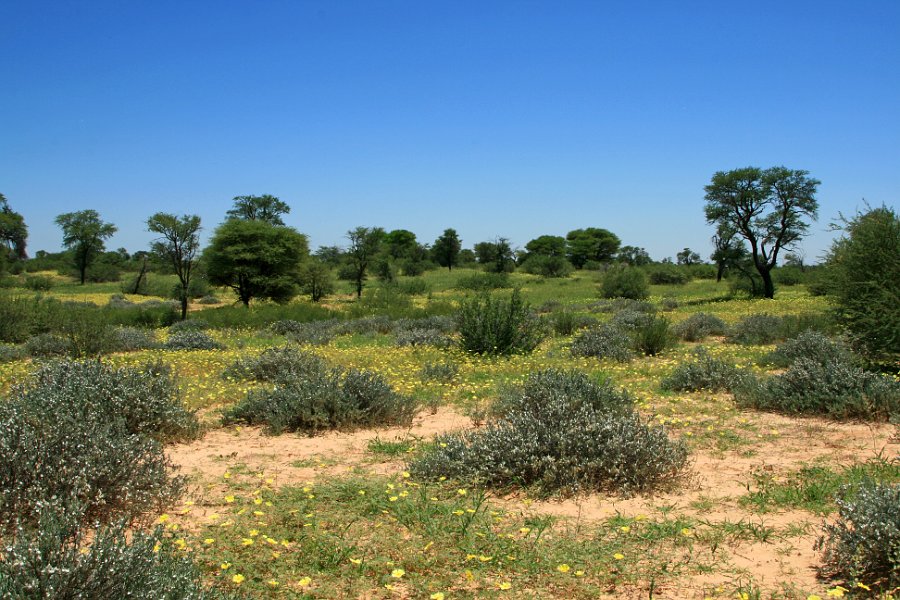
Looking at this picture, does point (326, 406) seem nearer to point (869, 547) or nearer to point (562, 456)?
point (562, 456)

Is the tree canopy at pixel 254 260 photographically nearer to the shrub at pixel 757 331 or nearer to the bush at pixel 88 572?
the shrub at pixel 757 331

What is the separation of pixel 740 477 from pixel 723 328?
12.8 m

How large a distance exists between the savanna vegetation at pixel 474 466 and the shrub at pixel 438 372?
42 millimetres

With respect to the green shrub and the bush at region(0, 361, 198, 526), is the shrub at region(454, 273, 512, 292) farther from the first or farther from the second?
the bush at region(0, 361, 198, 526)

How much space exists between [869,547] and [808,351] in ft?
26.3

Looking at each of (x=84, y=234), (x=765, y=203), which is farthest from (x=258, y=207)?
(x=765, y=203)

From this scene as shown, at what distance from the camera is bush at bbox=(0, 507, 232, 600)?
2.48m

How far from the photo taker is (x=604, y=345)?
12.5 metres

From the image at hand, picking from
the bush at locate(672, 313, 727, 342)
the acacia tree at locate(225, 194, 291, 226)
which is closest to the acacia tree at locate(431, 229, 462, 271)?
the acacia tree at locate(225, 194, 291, 226)

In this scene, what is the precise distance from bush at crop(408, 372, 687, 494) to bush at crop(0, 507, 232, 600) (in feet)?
8.65

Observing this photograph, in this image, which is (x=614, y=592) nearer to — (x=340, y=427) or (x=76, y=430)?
(x=76, y=430)

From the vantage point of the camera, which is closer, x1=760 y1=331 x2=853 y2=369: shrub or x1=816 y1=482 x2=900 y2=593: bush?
x1=816 y1=482 x2=900 y2=593: bush

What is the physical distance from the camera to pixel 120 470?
431 cm

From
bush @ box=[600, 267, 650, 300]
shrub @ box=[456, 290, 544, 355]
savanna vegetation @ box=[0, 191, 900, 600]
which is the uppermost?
bush @ box=[600, 267, 650, 300]
